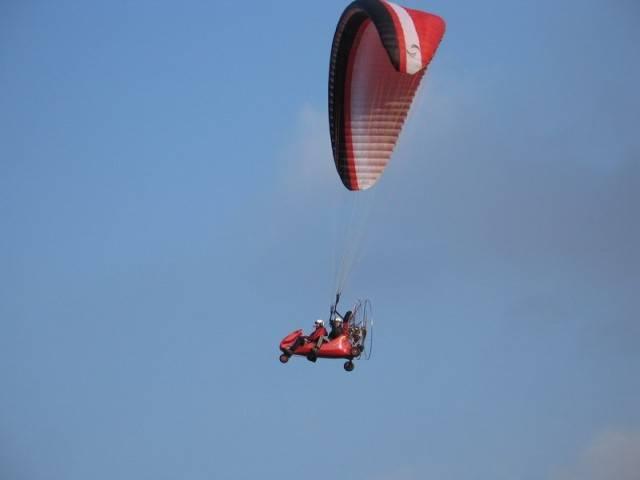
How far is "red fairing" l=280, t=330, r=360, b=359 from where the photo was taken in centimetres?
5481

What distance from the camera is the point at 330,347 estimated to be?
180 ft

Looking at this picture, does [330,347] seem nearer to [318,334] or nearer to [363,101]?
[318,334]

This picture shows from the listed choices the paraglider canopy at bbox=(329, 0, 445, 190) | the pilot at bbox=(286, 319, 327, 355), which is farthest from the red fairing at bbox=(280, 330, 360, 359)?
the paraglider canopy at bbox=(329, 0, 445, 190)

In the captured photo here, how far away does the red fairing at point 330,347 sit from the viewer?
180ft

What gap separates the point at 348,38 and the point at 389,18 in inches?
100

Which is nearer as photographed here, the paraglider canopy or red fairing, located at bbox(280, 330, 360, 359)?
red fairing, located at bbox(280, 330, 360, 359)

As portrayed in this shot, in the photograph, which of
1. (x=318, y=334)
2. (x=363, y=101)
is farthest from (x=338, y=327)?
(x=363, y=101)

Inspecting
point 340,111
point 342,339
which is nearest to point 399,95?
point 340,111

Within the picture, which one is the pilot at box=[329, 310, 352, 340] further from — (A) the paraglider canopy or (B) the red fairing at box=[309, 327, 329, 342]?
(A) the paraglider canopy

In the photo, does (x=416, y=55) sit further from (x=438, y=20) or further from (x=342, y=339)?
(x=342, y=339)

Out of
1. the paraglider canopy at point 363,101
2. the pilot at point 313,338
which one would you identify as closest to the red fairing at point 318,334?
the pilot at point 313,338

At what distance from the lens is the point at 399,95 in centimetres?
5622

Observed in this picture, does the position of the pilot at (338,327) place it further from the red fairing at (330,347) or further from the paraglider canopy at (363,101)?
the paraglider canopy at (363,101)

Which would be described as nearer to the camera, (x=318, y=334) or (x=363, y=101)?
(x=318, y=334)
